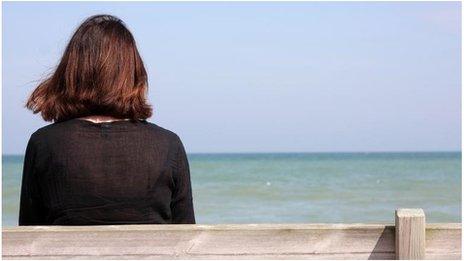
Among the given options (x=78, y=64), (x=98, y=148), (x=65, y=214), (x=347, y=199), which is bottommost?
(x=347, y=199)

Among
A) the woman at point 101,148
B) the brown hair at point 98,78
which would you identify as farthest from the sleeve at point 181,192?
the brown hair at point 98,78

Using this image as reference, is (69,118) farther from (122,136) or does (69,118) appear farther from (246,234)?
(246,234)

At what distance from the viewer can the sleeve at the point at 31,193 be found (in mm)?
2748

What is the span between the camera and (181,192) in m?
2.83

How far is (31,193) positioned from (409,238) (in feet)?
3.95

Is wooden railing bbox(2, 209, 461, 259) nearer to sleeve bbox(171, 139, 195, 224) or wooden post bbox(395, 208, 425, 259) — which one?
wooden post bbox(395, 208, 425, 259)

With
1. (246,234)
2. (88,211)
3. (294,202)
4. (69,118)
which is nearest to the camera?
(246,234)

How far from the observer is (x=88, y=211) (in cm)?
264

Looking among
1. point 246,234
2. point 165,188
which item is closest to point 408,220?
point 246,234

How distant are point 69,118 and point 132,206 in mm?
383

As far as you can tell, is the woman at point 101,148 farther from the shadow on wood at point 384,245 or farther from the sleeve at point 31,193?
the shadow on wood at point 384,245

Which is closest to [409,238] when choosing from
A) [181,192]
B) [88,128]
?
[181,192]

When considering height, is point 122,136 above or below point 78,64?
below

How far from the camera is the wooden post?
2.37 metres
